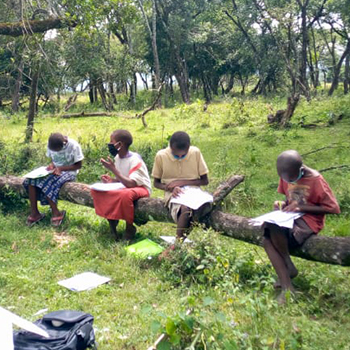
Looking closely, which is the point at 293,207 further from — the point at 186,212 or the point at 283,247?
the point at 186,212

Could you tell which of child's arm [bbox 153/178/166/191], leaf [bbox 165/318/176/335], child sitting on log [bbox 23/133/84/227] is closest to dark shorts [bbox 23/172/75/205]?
child sitting on log [bbox 23/133/84/227]

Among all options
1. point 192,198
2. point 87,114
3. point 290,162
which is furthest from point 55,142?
point 87,114

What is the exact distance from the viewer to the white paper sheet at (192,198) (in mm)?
4738

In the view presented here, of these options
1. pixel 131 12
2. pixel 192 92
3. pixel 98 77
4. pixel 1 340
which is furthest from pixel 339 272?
pixel 192 92

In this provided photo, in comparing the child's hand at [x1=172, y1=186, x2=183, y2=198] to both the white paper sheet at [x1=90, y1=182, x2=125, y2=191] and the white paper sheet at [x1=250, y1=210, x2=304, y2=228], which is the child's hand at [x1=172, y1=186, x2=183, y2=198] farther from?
the white paper sheet at [x1=250, y1=210, x2=304, y2=228]

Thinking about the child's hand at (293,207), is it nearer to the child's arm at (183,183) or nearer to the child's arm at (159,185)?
the child's arm at (183,183)

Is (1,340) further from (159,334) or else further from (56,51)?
(56,51)

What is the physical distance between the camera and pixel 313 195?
13.0ft

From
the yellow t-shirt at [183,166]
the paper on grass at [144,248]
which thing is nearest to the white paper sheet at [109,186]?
the yellow t-shirt at [183,166]

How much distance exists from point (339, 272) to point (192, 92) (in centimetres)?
2970

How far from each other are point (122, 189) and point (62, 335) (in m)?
2.58

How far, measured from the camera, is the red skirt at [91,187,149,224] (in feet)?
17.5

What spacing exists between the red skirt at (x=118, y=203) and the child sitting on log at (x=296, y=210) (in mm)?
1876

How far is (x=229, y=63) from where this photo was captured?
27969mm
